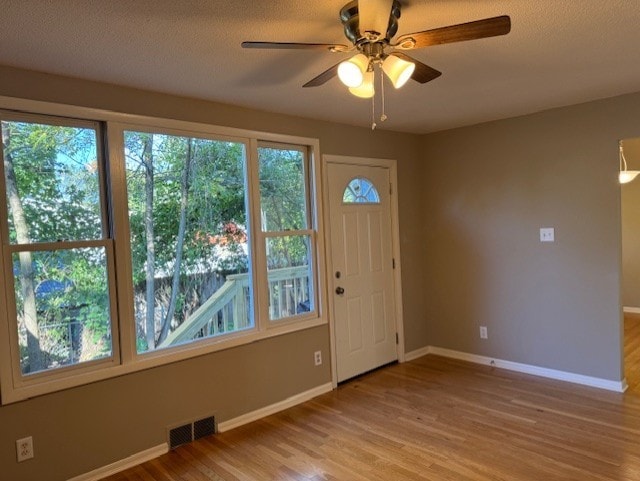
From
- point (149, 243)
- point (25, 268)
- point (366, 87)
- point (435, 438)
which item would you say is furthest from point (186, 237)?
point (435, 438)

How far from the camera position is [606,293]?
3463 mm

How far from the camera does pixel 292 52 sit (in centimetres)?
220

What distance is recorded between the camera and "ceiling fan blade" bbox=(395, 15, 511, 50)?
1.48m

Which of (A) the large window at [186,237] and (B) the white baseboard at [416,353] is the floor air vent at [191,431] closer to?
(A) the large window at [186,237]

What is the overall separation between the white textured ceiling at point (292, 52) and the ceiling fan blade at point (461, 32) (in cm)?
21

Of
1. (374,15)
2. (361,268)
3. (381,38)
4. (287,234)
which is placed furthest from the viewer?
(361,268)

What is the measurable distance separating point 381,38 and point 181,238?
189 centimetres

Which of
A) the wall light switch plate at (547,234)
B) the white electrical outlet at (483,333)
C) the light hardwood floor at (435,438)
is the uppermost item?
the wall light switch plate at (547,234)

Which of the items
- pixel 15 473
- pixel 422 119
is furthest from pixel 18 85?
pixel 422 119

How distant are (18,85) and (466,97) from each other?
9.14 feet

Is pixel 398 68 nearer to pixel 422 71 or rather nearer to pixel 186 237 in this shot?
pixel 422 71

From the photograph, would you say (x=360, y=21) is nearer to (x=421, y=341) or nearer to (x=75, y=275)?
(x=75, y=275)

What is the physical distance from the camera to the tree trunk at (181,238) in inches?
115

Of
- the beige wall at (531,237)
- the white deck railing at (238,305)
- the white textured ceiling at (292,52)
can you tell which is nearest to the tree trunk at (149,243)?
the white deck railing at (238,305)
